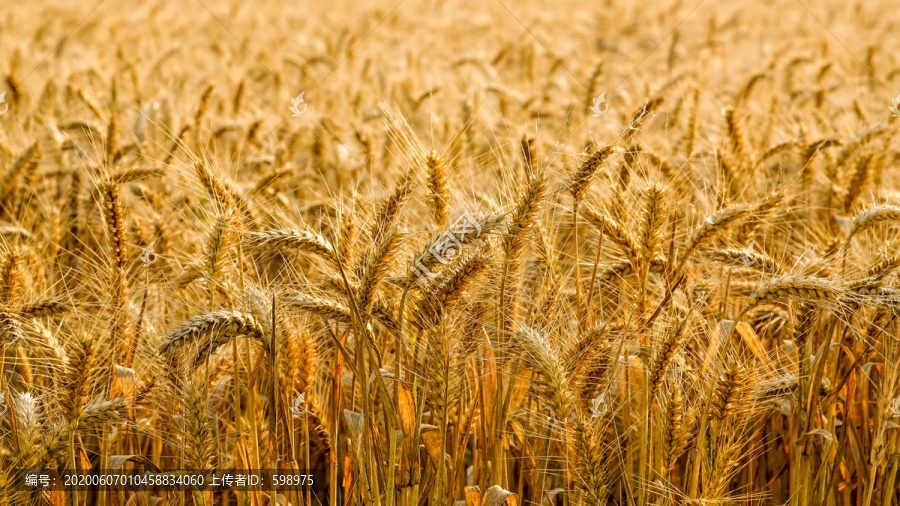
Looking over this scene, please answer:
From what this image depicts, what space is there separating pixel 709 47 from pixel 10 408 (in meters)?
7.29

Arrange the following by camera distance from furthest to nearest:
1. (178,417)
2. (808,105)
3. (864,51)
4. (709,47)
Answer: (709,47), (864,51), (808,105), (178,417)

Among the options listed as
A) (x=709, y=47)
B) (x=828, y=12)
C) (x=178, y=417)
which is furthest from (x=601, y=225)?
(x=828, y=12)

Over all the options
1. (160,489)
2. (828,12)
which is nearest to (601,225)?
(160,489)

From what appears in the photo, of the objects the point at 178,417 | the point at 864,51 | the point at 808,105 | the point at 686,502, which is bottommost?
the point at 686,502

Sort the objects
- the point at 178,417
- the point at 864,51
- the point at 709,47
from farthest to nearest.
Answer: the point at 709,47 → the point at 864,51 → the point at 178,417

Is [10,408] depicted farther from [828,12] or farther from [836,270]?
[828,12]

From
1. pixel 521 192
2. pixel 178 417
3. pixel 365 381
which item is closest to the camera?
pixel 365 381

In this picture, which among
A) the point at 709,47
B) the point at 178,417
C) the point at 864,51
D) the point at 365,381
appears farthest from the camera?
the point at 709,47

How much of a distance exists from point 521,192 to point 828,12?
1132cm

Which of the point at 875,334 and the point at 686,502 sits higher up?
the point at 875,334

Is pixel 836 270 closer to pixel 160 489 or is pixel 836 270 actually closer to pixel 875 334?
pixel 875 334

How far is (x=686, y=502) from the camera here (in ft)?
5.63

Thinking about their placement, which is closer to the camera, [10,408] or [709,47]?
[10,408]

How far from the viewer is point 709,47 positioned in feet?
25.0
